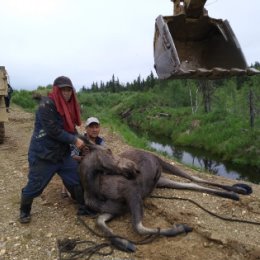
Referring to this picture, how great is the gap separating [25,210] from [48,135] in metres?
1.01

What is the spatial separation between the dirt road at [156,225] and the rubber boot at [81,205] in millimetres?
111

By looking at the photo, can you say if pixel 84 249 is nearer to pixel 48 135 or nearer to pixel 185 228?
pixel 185 228

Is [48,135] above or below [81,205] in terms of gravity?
above

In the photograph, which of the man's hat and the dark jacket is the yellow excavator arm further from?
the dark jacket

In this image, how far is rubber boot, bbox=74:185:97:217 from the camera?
535 centimetres

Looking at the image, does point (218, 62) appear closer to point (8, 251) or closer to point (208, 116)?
point (8, 251)

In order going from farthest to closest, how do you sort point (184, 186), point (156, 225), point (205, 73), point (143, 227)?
point (184, 186) → point (156, 225) → point (143, 227) → point (205, 73)

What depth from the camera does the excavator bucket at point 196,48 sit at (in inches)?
182

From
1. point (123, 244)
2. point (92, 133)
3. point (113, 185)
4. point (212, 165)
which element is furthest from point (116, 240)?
point (212, 165)

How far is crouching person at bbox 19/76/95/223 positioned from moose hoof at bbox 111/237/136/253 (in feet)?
3.78

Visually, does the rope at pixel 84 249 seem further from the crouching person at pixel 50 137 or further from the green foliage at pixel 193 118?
the green foliage at pixel 193 118

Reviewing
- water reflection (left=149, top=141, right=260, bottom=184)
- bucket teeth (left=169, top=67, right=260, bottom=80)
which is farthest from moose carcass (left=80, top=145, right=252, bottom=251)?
water reflection (left=149, top=141, right=260, bottom=184)

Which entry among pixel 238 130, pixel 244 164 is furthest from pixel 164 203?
pixel 238 130

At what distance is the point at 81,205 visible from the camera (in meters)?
5.48
